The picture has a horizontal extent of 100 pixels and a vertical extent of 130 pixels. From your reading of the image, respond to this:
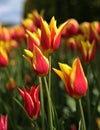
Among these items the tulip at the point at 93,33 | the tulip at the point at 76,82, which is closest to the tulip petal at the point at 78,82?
the tulip at the point at 76,82

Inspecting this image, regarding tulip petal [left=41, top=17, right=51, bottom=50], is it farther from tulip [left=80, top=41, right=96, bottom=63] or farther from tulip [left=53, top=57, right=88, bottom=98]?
tulip [left=80, top=41, right=96, bottom=63]

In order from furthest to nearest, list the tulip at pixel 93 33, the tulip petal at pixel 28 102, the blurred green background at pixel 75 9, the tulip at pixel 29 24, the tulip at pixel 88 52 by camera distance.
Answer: the blurred green background at pixel 75 9, the tulip at pixel 29 24, the tulip at pixel 93 33, the tulip at pixel 88 52, the tulip petal at pixel 28 102

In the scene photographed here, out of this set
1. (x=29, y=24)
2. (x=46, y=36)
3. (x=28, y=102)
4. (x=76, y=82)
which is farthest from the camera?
(x=29, y=24)

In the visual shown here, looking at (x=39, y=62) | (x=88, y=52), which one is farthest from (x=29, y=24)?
(x=39, y=62)

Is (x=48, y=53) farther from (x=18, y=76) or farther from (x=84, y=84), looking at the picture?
(x=18, y=76)

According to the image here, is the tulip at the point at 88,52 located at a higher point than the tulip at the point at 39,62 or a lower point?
higher

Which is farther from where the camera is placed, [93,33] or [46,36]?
[93,33]

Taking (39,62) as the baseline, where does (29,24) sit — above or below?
above

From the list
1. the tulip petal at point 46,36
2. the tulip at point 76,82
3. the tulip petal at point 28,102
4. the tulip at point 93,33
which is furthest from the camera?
the tulip at point 93,33

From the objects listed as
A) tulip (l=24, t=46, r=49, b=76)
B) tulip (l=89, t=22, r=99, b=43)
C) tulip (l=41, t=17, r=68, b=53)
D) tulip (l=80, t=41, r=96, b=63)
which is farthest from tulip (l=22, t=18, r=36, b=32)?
tulip (l=24, t=46, r=49, b=76)

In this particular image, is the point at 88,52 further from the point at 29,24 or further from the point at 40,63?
the point at 29,24

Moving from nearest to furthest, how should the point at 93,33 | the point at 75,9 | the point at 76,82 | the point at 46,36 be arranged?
the point at 76,82
the point at 46,36
the point at 93,33
the point at 75,9

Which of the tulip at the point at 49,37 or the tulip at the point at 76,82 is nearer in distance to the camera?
the tulip at the point at 76,82

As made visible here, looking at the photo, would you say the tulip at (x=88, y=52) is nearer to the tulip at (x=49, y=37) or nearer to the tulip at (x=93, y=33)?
the tulip at (x=49, y=37)
